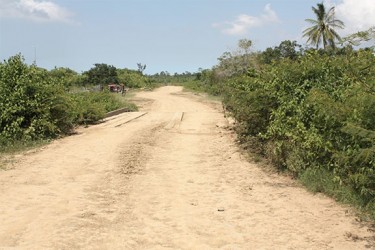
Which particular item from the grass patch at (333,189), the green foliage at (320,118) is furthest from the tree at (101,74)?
the grass patch at (333,189)

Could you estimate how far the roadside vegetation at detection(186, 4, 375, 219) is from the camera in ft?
20.1

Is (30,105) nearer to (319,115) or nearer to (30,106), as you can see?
(30,106)

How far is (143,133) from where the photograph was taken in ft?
46.5

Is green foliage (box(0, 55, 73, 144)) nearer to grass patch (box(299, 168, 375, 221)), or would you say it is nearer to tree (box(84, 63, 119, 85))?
grass patch (box(299, 168, 375, 221))

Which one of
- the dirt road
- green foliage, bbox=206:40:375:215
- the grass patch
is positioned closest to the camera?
the dirt road

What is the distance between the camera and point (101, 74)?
2264 inches

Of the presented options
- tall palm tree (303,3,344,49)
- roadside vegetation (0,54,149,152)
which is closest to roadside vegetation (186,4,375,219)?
roadside vegetation (0,54,149,152)

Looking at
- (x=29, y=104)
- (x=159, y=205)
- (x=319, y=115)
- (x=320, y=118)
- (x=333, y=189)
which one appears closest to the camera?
(x=159, y=205)

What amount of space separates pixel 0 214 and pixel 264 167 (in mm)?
5202

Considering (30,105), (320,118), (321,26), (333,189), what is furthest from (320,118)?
(321,26)

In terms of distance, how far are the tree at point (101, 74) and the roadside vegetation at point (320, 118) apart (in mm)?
45150

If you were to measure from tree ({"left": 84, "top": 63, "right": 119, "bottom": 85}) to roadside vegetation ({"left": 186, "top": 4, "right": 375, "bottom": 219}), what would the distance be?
45.1 m

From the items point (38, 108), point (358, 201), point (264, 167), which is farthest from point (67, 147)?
point (358, 201)

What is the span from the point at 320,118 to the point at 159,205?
3140mm
